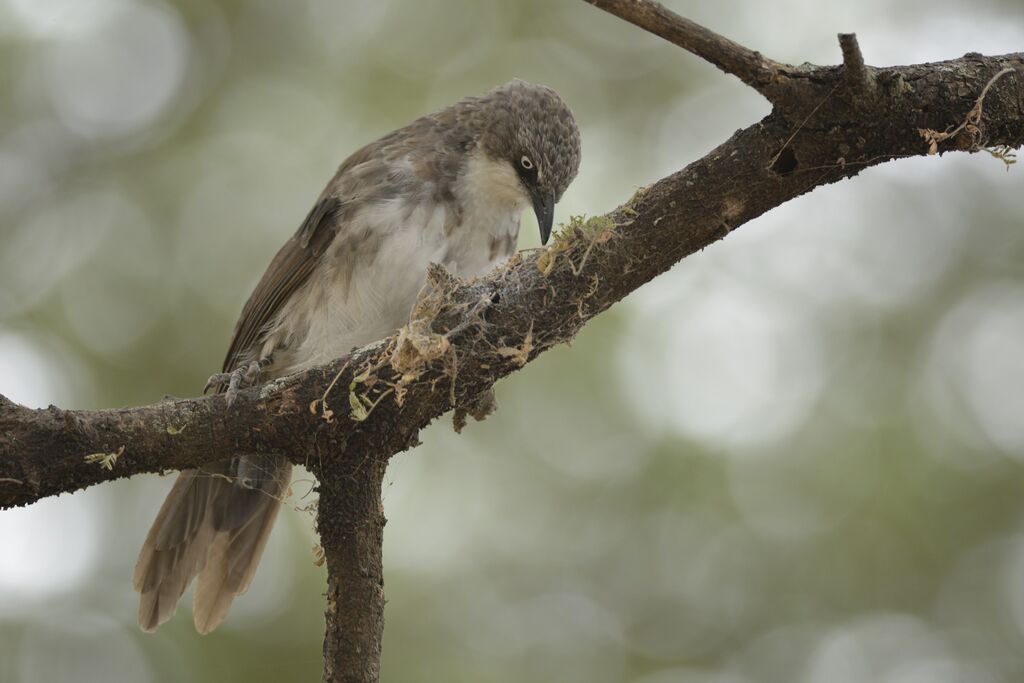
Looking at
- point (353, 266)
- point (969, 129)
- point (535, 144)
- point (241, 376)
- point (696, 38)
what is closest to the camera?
point (696, 38)

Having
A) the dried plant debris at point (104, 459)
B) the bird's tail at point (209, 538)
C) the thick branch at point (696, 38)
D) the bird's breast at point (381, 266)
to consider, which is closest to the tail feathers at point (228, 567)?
the bird's tail at point (209, 538)

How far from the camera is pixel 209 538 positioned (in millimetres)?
4660

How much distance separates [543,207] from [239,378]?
157 cm

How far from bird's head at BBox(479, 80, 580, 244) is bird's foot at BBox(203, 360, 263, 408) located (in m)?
1.34

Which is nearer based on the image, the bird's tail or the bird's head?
the bird's tail

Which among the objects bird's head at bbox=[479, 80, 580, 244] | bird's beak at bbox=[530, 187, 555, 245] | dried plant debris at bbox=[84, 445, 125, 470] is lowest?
dried plant debris at bbox=[84, 445, 125, 470]

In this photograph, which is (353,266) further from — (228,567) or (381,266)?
(228,567)

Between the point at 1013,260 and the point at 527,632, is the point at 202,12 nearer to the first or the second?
the point at 527,632

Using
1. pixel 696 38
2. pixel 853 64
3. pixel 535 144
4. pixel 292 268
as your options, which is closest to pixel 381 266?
pixel 292 268

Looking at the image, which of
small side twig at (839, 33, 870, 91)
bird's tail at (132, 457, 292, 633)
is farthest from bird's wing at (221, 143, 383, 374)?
small side twig at (839, 33, 870, 91)

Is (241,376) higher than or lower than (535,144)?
lower

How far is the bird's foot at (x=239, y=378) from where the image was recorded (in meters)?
4.18

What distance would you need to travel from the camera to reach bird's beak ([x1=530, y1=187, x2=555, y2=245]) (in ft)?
16.4

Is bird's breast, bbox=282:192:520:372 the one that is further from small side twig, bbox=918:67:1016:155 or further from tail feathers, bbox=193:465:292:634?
small side twig, bbox=918:67:1016:155
